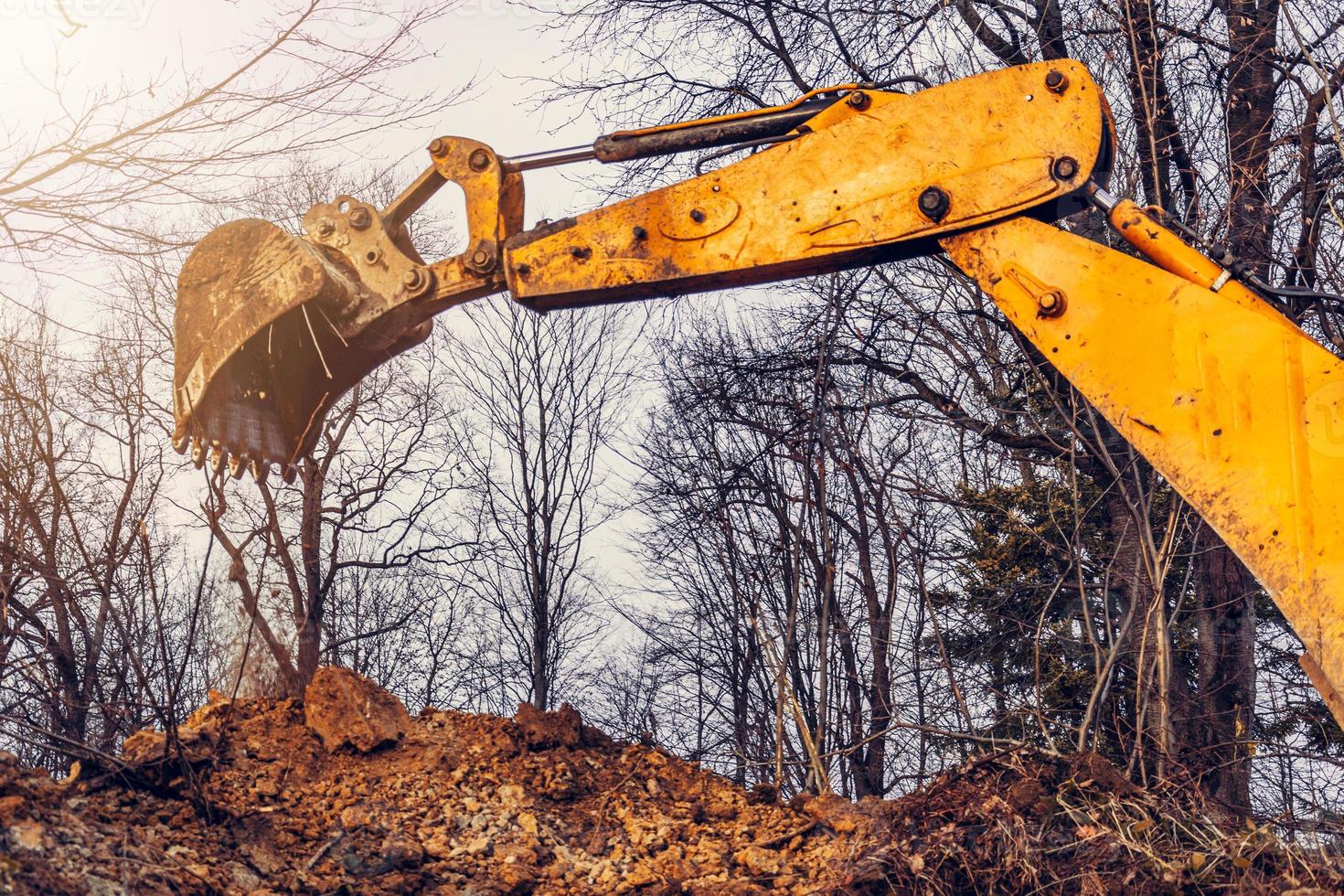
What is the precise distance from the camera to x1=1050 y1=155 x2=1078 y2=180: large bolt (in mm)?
4082

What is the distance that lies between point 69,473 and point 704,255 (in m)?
13.0

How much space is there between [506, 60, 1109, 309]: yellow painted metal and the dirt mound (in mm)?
2359

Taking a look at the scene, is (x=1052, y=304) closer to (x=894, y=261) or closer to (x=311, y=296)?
(x=894, y=261)

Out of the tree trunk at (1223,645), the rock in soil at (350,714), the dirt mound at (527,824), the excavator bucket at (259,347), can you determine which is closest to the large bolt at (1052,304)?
the dirt mound at (527,824)

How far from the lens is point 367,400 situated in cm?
1809

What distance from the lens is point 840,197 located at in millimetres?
4398

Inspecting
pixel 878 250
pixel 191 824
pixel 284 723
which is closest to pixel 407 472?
pixel 284 723

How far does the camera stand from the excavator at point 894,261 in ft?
11.9

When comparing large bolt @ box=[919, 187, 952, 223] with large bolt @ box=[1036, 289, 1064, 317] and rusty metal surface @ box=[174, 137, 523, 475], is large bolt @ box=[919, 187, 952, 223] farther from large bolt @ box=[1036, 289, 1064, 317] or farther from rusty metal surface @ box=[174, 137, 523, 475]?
rusty metal surface @ box=[174, 137, 523, 475]

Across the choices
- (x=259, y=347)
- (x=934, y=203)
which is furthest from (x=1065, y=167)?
(x=259, y=347)

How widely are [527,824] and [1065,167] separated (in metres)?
3.75

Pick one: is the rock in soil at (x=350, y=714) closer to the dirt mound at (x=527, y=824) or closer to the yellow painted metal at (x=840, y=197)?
the dirt mound at (x=527, y=824)

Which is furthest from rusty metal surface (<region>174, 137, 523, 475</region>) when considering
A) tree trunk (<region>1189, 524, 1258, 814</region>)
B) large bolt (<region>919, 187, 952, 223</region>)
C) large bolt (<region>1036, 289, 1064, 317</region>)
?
tree trunk (<region>1189, 524, 1258, 814</region>)

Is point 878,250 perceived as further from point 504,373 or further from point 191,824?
point 504,373
